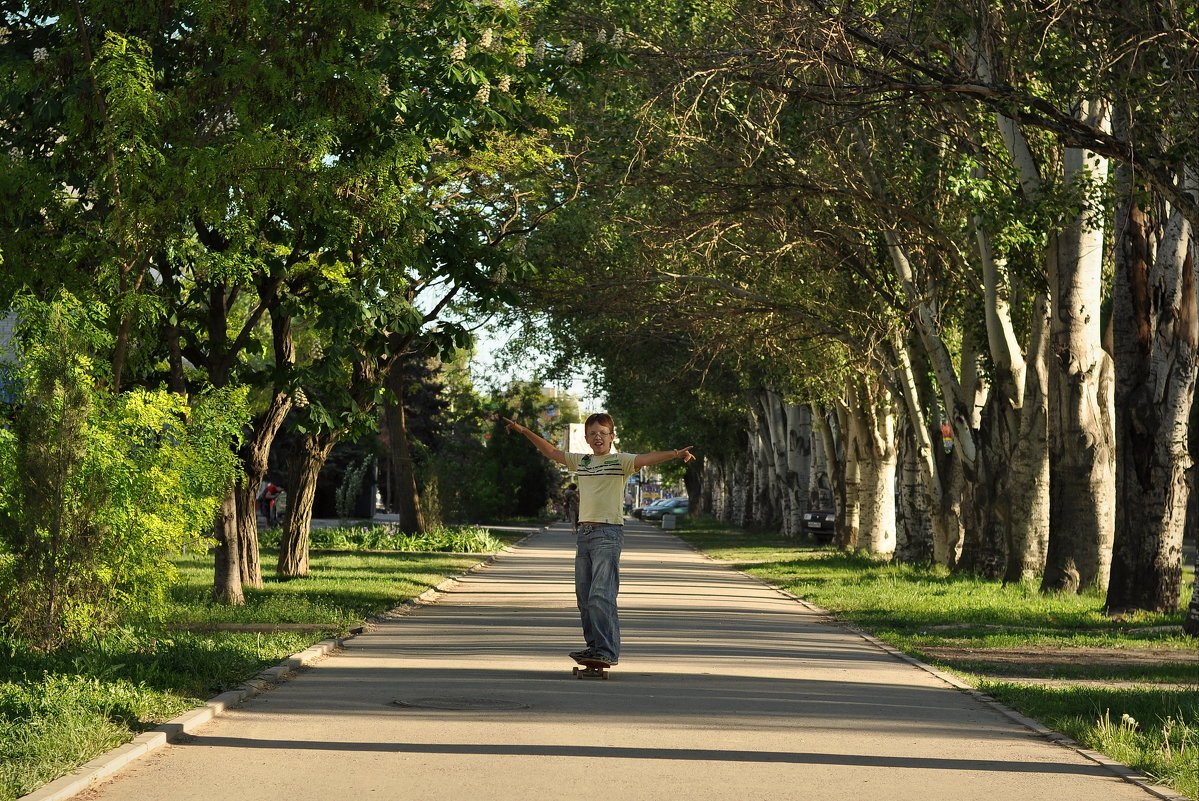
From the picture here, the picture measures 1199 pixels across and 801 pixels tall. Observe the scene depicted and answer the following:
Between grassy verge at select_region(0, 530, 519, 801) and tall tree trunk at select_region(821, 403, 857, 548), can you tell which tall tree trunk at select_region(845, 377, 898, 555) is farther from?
grassy verge at select_region(0, 530, 519, 801)

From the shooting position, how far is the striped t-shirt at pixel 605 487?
12.0 meters

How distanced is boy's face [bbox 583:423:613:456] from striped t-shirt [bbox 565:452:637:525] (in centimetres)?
15

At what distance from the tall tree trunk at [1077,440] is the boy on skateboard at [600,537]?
1100 centimetres

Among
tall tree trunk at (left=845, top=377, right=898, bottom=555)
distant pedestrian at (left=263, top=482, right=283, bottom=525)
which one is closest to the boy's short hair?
tall tree trunk at (left=845, top=377, right=898, bottom=555)

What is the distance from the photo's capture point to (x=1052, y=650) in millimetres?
15820

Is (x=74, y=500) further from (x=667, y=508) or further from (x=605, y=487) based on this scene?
(x=667, y=508)

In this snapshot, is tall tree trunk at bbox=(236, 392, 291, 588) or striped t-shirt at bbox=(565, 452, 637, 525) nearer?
striped t-shirt at bbox=(565, 452, 637, 525)

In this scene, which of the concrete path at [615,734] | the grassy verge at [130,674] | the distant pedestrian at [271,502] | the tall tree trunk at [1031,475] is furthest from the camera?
the distant pedestrian at [271,502]

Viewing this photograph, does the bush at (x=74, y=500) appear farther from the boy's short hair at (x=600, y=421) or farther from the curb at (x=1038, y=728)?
the curb at (x=1038, y=728)

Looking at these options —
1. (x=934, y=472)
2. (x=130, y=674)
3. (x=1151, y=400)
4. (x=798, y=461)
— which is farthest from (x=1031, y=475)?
(x=798, y=461)

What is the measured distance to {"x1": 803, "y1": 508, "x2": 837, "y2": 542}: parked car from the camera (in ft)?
156

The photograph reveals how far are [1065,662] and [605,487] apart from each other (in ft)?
16.9

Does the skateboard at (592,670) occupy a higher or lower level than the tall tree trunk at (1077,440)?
lower

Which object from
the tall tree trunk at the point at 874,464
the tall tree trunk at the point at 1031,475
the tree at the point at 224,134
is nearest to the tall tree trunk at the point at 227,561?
the tree at the point at 224,134
